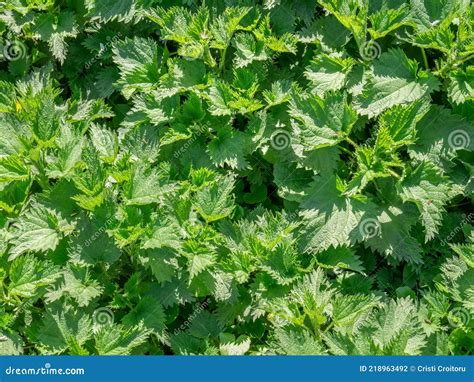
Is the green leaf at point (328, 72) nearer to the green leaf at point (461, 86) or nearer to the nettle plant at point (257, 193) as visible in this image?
the nettle plant at point (257, 193)

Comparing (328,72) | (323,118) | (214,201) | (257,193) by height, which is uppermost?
(328,72)

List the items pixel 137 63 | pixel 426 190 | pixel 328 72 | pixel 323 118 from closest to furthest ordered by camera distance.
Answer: pixel 426 190 < pixel 323 118 < pixel 328 72 < pixel 137 63

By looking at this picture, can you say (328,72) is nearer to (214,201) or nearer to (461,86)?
(461,86)

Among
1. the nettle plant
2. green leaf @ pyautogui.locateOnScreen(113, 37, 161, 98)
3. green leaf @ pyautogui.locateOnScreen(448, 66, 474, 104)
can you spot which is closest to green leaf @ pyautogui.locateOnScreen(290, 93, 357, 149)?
the nettle plant

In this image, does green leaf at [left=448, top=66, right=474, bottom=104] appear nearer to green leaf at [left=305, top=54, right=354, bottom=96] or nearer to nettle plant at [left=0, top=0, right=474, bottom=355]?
nettle plant at [left=0, top=0, right=474, bottom=355]

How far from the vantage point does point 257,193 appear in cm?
354

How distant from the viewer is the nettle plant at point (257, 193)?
3008mm

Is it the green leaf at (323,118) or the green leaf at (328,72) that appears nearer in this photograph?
the green leaf at (323,118)

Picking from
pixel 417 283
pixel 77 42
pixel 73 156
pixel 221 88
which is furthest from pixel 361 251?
pixel 77 42

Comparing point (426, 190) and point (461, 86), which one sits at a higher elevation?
point (461, 86)

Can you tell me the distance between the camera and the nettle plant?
301 centimetres

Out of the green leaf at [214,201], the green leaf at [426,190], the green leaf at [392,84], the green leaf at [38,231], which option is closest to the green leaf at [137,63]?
the green leaf at [214,201]

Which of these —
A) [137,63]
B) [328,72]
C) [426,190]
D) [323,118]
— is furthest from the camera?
[137,63]

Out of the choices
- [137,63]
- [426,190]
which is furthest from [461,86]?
[137,63]
